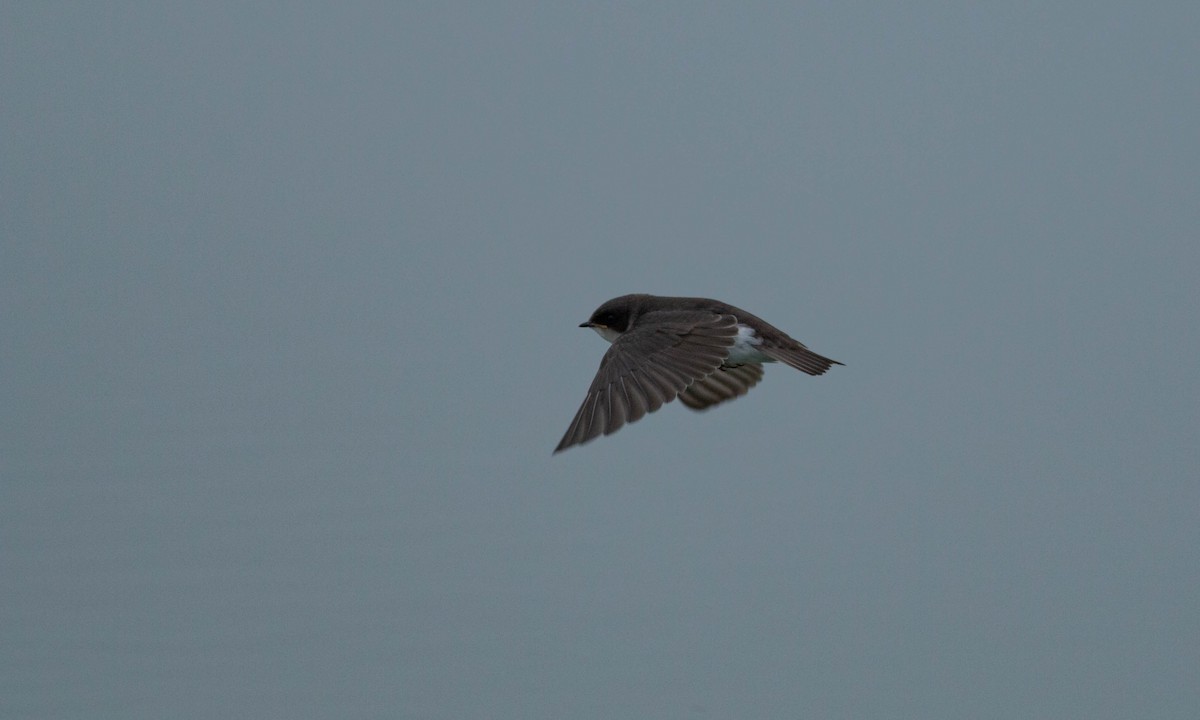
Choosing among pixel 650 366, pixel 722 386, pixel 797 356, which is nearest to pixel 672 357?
pixel 650 366

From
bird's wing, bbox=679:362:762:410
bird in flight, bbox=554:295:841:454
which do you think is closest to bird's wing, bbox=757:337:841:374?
bird in flight, bbox=554:295:841:454

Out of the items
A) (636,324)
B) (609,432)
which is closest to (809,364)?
(636,324)

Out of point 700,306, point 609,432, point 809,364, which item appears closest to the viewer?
point 609,432

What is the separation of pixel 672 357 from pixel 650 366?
0.53 ft

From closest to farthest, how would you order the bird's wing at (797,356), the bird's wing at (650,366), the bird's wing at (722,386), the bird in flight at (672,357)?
the bird's wing at (650,366)
the bird in flight at (672,357)
the bird's wing at (797,356)
the bird's wing at (722,386)

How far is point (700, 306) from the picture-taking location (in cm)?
749

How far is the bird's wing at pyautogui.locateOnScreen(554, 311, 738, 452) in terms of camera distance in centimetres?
612

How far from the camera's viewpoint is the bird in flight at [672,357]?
245 inches

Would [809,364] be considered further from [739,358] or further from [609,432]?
[609,432]

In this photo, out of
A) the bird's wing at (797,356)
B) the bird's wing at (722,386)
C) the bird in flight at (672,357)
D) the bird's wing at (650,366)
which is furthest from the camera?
the bird's wing at (722,386)

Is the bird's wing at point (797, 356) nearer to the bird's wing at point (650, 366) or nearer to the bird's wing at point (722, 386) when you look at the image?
the bird's wing at point (650, 366)

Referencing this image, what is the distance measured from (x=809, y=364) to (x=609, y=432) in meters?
1.53

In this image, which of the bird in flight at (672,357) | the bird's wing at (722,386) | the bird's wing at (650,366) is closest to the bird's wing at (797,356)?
the bird in flight at (672,357)

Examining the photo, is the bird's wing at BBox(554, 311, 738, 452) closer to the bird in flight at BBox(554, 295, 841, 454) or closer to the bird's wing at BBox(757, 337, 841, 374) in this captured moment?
the bird in flight at BBox(554, 295, 841, 454)
